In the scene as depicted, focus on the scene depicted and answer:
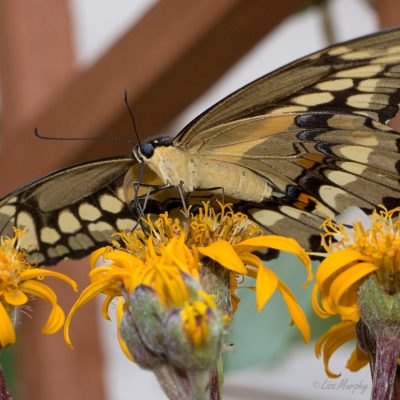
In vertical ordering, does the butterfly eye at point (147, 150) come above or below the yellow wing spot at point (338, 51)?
below

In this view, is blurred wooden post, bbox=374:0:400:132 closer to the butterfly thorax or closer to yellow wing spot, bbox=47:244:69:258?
the butterfly thorax

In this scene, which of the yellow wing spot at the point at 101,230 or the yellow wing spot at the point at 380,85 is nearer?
the yellow wing spot at the point at 380,85

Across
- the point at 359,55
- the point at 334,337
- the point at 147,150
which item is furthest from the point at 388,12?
the point at 334,337

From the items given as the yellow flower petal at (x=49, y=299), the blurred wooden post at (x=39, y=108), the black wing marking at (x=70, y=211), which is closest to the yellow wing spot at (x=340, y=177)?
the black wing marking at (x=70, y=211)

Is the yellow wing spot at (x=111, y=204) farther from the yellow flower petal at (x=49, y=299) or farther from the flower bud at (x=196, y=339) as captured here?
the flower bud at (x=196, y=339)

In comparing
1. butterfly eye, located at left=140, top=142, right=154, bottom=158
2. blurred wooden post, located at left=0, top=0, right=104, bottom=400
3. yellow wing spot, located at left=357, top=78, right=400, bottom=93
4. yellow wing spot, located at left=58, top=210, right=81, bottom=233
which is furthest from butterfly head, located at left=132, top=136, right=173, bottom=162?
blurred wooden post, located at left=0, top=0, right=104, bottom=400

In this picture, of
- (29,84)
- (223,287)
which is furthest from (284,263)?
(29,84)

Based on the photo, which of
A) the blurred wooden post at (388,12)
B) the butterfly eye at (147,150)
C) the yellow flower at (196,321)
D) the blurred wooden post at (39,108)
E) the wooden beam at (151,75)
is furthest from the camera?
the blurred wooden post at (39,108)
